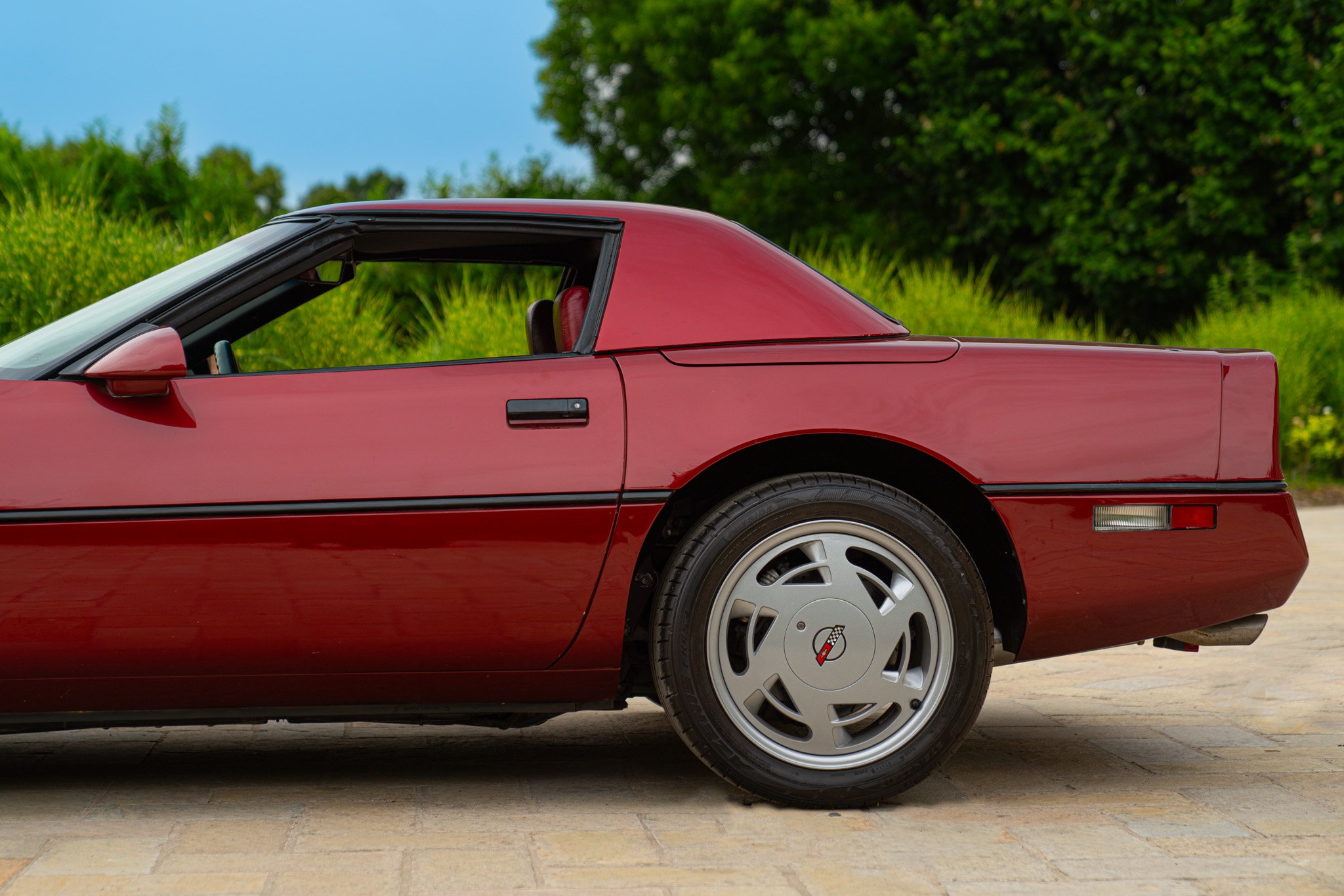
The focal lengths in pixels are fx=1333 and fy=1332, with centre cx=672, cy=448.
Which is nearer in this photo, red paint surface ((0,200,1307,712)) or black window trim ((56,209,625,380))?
red paint surface ((0,200,1307,712))

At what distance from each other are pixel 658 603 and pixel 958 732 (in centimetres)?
77

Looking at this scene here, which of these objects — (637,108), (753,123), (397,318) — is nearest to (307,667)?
(397,318)

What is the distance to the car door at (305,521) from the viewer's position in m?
2.88

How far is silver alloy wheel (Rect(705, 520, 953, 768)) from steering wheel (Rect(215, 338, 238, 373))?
147 centimetres

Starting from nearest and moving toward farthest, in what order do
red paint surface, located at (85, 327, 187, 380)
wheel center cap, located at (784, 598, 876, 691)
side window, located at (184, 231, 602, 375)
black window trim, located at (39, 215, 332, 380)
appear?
red paint surface, located at (85, 327, 187, 380) → black window trim, located at (39, 215, 332, 380) → wheel center cap, located at (784, 598, 876, 691) → side window, located at (184, 231, 602, 375)

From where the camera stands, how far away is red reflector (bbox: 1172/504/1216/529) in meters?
3.19

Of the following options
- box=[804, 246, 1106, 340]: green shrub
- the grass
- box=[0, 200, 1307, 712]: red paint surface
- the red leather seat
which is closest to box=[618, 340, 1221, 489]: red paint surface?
box=[0, 200, 1307, 712]: red paint surface

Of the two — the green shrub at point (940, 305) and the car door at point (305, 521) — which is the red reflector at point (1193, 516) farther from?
the green shrub at point (940, 305)

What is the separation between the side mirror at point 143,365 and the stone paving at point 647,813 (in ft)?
3.19

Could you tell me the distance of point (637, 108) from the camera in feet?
98.9

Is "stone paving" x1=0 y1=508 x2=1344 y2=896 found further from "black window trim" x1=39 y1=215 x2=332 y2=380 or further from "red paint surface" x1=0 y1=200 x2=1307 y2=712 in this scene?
"black window trim" x1=39 y1=215 x2=332 y2=380

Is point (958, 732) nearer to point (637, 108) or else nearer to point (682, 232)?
point (682, 232)

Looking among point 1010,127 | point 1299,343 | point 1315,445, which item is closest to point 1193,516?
point 1315,445

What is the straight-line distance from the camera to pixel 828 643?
10.1 feet
